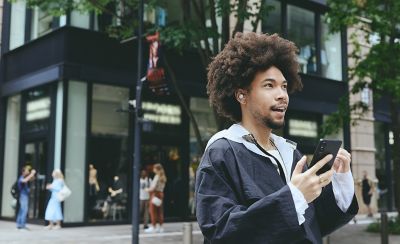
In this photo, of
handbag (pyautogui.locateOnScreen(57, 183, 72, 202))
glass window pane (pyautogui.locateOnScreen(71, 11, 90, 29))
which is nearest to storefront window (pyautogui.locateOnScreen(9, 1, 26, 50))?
glass window pane (pyautogui.locateOnScreen(71, 11, 90, 29))

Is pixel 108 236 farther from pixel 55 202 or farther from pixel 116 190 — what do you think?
pixel 116 190

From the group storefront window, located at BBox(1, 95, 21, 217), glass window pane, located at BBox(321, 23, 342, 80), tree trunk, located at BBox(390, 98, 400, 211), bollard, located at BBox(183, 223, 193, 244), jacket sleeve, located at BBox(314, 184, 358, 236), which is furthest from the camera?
glass window pane, located at BBox(321, 23, 342, 80)

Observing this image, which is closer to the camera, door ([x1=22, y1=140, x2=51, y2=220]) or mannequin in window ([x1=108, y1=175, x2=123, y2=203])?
→ door ([x1=22, y1=140, x2=51, y2=220])

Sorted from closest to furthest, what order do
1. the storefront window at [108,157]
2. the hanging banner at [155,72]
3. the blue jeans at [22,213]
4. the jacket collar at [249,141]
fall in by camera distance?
the jacket collar at [249,141] → the hanging banner at [155,72] → the blue jeans at [22,213] → the storefront window at [108,157]

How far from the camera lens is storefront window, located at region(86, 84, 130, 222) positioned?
50.4ft

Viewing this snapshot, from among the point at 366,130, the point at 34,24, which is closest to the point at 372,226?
the point at 366,130

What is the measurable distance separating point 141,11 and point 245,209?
10.2 meters

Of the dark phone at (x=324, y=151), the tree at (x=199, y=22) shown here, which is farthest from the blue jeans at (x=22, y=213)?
the dark phone at (x=324, y=151)

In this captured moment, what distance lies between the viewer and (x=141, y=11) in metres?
11.5

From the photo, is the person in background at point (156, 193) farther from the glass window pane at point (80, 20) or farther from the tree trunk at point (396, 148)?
the tree trunk at point (396, 148)

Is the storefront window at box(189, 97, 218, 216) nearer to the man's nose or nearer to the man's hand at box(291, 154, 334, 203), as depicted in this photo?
the man's nose

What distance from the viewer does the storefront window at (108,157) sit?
1535cm

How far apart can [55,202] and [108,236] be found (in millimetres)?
2317

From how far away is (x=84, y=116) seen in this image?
15.3 meters
